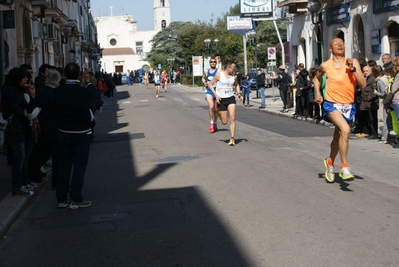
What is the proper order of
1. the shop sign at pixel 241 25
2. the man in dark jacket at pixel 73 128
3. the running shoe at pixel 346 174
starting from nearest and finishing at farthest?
the man in dark jacket at pixel 73 128, the running shoe at pixel 346 174, the shop sign at pixel 241 25

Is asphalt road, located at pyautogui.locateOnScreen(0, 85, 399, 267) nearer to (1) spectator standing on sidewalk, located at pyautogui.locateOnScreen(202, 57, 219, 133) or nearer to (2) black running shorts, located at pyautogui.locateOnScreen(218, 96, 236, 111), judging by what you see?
(2) black running shorts, located at pyautogui.locateOnScreen(218, 96, 236, 111)

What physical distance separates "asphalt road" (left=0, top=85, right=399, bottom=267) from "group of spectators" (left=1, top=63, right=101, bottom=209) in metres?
0.39

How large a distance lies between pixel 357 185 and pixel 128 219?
11.1 ft

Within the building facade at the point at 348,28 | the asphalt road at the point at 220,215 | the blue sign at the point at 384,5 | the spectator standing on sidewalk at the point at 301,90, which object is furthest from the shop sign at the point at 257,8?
the asphalt road at the point at 220,215

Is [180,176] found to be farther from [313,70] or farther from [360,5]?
[360,5]

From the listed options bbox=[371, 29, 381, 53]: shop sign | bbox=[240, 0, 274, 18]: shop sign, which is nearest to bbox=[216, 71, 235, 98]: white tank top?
bbox=[371, 29, 381, 53]: shop sign

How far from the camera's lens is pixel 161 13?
153 m

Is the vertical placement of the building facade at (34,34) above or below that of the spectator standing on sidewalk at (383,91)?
above

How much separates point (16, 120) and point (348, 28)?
77.6 feet

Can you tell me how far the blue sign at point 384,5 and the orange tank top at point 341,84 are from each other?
652 inches

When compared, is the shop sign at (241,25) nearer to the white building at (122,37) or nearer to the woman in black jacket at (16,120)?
the woman in black jacket at (16,120)

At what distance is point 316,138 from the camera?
17.4 meters

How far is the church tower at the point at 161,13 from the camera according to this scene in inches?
6014

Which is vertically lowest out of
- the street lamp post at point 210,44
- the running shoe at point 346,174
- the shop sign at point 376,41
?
the running shoe at point 346,174
